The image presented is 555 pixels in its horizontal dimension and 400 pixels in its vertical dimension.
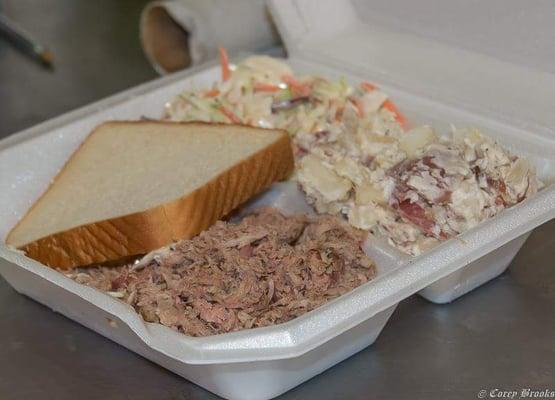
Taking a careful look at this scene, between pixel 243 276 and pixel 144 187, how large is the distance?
13.7 inches

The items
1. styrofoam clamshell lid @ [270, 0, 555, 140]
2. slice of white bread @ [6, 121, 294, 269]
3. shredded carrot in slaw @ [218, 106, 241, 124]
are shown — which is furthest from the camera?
shredded carrot in slaw @ [218, 106, 241, 124]

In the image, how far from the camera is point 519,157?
158 centimetres

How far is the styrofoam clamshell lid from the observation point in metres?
1.73

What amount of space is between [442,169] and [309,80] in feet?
1.71

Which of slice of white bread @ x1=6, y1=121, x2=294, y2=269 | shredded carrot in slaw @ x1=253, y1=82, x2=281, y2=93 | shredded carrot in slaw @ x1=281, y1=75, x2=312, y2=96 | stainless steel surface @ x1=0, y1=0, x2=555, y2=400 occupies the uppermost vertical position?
slice of white bread @ x1=6, y1=121, x2=294, y2=269

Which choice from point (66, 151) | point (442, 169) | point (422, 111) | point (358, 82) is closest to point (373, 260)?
point (442, 169)

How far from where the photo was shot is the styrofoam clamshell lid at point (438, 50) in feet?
5.68

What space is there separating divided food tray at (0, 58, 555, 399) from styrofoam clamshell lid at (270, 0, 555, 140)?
4cm

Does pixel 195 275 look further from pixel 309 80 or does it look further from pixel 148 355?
pixel 309 80

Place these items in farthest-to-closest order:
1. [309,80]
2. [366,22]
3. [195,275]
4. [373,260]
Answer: [366,22] → [309,80] → [373,260] → [195,275]

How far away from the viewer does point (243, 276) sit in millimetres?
1352

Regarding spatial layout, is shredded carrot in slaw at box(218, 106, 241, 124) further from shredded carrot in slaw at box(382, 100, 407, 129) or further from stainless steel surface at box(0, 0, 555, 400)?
stainless steel surface at box(0, 0, 555, 400)

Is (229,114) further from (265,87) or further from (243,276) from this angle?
(243,276)

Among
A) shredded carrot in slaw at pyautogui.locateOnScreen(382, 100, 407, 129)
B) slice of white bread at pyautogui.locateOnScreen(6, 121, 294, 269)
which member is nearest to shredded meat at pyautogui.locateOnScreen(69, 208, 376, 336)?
slice of white bread at pyautogui.locateOnScreen(6, 121, 294, 269)
